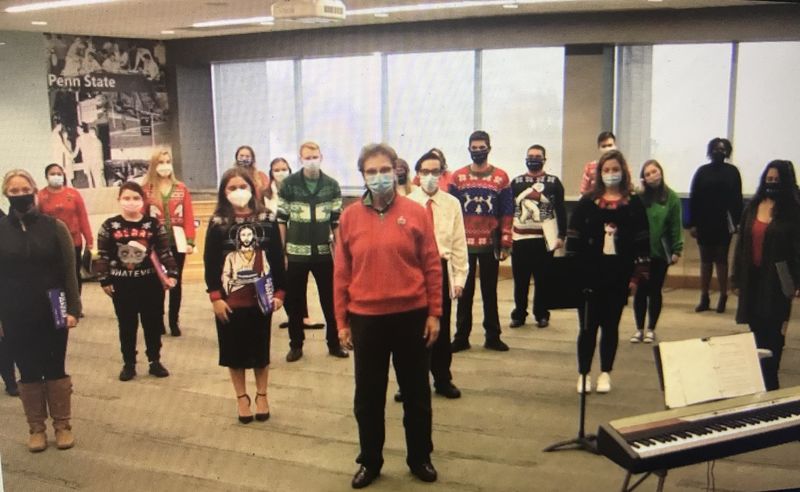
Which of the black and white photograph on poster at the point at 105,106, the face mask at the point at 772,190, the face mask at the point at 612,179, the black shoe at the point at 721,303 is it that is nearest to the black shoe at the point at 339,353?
the black and white photograph on poster at the point at 105,106

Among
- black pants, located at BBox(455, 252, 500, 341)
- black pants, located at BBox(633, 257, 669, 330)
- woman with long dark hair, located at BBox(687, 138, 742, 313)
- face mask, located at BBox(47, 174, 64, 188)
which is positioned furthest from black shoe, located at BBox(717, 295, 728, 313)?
face mask, located at BBox(47, 174, 64, 188)

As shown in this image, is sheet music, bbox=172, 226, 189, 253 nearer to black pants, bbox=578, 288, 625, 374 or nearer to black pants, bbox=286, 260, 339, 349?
black pants, bbox=286, 260, 339, 349

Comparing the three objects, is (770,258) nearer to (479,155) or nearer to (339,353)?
(479,155)

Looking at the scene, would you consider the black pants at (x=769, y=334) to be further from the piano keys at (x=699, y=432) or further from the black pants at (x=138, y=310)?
the black pants at (x=138, y=310)

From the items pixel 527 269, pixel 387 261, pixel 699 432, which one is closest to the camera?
pixel 699 432

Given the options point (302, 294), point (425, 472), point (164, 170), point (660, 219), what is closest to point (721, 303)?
point (660, 219)

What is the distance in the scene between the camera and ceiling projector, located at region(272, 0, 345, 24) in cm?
303

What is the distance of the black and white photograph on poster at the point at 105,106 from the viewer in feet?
8.46

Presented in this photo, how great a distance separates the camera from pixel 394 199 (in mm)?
2586

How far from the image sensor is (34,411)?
2.98 meters

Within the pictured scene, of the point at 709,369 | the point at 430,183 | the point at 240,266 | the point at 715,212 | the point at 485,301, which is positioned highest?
the point at 430,183

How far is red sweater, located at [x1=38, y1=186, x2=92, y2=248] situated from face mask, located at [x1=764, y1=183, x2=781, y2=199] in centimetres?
288

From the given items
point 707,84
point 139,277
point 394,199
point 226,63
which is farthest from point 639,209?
point 139,277

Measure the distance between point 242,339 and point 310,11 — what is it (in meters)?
1.43
